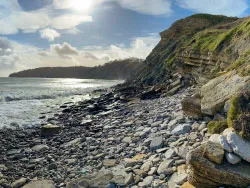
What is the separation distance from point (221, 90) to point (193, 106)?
4.25 ft

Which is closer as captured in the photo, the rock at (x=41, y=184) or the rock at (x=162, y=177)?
the rock at (x=162, y=177)

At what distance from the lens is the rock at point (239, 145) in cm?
496

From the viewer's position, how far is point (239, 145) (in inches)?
200

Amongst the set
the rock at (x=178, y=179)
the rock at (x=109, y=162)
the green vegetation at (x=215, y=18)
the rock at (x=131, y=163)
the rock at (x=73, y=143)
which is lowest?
the rock at (x=73, y=143)

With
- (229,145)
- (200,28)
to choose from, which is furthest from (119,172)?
(200,28)

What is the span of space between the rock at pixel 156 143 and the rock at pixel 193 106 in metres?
1.60

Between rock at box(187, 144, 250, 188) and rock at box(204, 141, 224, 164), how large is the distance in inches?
3.5

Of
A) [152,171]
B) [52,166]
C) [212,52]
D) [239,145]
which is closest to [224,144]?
[239,145]

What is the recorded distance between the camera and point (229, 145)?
5195 mm

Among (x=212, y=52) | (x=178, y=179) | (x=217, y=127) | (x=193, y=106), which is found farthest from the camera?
(x=212, y=52)

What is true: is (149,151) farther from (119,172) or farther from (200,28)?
(200,28)

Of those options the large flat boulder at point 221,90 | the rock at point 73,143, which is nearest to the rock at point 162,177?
the large flat boulder at point 221,90

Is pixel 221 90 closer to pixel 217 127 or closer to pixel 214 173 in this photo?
pixel 217 127

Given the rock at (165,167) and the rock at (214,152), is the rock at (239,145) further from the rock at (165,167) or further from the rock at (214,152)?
the rock at (165,167)
